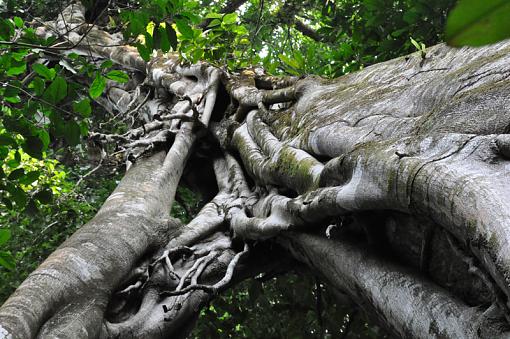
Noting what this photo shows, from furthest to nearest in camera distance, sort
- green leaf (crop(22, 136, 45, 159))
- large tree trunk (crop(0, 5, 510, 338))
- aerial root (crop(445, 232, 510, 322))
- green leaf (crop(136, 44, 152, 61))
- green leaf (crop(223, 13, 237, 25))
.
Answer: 1. green leaf (crop(223, 13, 237, 25))
2. green leaf (crop(136, 44, 152, 61))
3. green leaf (crop(22, 136, 45, 159))
4. large tree trunk (crop(0, 5, 510, 338))
5. aerial root (crop(445, 232, 510, 322))

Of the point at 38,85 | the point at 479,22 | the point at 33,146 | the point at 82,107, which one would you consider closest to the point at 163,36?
the point at 82,107

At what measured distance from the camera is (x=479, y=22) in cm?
21

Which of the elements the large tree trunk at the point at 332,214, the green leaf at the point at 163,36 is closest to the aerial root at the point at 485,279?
the large tree trunk at the point at 332,214

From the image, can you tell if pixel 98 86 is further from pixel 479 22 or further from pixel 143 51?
pixel 479 22

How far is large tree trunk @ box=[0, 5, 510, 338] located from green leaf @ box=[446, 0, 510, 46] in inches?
32.3

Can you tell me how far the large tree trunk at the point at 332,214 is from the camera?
1.24 m

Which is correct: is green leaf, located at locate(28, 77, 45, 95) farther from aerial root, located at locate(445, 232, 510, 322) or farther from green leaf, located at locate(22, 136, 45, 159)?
aerial root, located at locate(445, 232, 510, 322)

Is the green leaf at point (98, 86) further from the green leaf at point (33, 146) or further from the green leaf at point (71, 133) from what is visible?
the green leaf at point (33, 146)

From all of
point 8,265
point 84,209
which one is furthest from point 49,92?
point 84,209

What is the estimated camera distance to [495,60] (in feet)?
6.07

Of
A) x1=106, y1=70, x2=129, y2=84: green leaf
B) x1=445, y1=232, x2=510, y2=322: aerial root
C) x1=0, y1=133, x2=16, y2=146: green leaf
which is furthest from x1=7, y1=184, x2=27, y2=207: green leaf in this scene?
x1=445, y1=232, x2=510, y2=322: aerial root

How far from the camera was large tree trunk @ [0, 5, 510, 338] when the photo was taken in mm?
1238

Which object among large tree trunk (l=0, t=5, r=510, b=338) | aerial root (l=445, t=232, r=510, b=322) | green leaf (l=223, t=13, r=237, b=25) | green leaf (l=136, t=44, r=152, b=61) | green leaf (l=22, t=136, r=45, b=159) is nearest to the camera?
aerial root (l=445, t=232, r=510, b=322)

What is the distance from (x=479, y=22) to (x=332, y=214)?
160 centimetres
